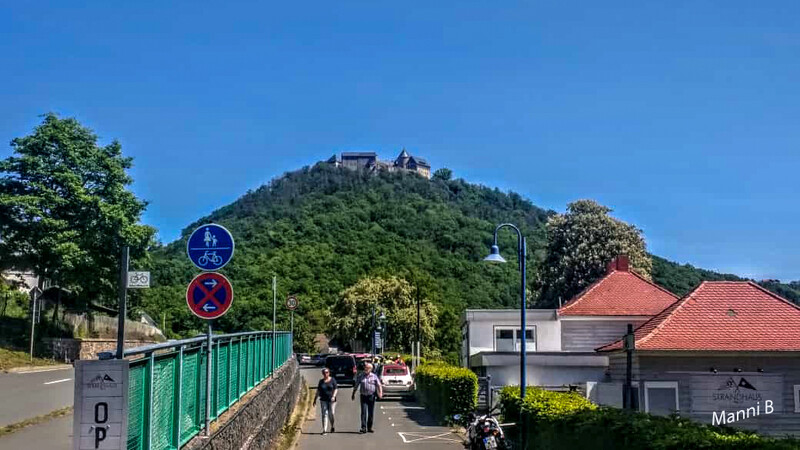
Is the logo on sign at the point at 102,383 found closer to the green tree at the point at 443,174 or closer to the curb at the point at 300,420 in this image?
the curb at the point at 300,420

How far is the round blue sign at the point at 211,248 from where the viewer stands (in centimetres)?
1170

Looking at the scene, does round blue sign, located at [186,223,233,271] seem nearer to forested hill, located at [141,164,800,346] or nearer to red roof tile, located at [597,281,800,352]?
red roof tile, located at [597,281,800,352]

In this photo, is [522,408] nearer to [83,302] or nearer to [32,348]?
[32,348]

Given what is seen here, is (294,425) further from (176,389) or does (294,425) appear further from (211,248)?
(176,389)

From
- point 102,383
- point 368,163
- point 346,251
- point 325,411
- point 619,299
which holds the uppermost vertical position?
point 368,163

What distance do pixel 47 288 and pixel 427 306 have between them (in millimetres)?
35950

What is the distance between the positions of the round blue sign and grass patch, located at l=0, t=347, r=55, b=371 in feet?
85.3

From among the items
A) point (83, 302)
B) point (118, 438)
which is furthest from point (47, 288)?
point (118, 438)

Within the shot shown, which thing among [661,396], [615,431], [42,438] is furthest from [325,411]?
[615,431]

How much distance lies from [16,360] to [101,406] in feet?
113

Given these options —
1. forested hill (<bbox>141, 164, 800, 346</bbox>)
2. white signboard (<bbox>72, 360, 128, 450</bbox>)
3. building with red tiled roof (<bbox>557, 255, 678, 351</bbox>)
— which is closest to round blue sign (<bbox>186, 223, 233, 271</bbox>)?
white signboard (<bbox>72, 360, 128, 450</bbox>)

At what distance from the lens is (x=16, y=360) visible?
124 feet

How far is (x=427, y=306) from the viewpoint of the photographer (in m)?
78.4

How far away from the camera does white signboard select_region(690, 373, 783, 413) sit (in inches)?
802
